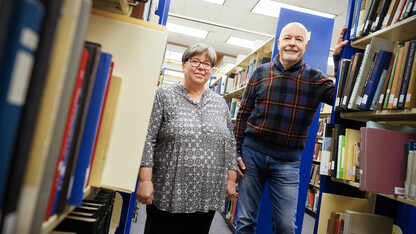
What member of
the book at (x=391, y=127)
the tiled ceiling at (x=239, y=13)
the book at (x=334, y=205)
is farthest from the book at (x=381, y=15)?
the tiled ceiling at (x=239, y=13)

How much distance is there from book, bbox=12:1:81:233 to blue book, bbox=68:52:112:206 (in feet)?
0.45

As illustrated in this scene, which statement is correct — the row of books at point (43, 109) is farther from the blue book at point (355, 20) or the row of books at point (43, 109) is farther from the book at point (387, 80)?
the blue book at point (355, 20)

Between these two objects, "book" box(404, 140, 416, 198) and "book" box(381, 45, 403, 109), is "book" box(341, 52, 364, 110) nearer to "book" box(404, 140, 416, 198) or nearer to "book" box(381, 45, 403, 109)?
"book" box(381, 45, 403, 109)

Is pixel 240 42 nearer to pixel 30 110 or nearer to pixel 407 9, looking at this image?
pixel 407 9

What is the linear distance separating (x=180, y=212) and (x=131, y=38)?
0.87m

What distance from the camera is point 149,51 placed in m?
0.64

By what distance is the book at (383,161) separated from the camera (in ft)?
3.91

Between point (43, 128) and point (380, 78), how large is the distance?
140 cm

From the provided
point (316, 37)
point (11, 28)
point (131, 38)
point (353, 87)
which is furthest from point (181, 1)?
point (11, 28)

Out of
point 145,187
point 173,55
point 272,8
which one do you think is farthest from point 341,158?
point 173,55

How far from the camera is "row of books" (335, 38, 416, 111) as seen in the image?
1.16 meters

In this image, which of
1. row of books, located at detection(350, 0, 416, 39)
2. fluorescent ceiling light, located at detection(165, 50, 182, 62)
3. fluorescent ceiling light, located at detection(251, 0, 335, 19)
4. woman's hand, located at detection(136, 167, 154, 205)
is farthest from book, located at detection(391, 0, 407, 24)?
fluorescent ceiling light, located at detection(165, 50, 182, 62)

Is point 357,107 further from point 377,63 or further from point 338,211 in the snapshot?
point 338,211

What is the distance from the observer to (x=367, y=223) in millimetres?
1415
